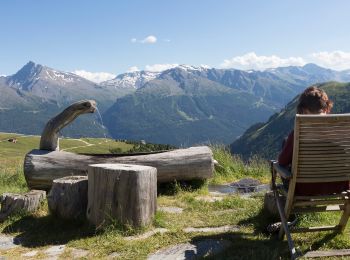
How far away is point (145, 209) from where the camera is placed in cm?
731

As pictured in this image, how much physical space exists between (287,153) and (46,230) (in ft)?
14.1

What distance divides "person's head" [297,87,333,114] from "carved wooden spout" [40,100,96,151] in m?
5.63

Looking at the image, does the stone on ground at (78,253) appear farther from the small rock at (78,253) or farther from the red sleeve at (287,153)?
the red sleeve at (287,153)

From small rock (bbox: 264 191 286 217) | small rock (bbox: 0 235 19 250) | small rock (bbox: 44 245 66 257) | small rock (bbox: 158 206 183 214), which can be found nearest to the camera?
small rock (bbox: 44 245 66 257)

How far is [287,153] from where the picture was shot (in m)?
6.22

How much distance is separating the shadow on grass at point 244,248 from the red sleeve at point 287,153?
1.15 m

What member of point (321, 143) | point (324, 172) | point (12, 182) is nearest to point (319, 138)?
point (321, 143)

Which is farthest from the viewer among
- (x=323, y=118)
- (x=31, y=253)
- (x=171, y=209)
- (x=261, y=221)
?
(x=171, y=209)

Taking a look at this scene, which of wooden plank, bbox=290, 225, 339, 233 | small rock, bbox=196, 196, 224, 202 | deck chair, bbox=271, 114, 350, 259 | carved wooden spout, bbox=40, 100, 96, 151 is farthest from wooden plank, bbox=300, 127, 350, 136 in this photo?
carved wooden spout, bbox=40, 100, 96, 151

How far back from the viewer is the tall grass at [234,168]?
1405 centimetres

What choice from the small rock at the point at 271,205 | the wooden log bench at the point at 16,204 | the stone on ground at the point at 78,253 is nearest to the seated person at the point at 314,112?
the small rock at the point at 271,205

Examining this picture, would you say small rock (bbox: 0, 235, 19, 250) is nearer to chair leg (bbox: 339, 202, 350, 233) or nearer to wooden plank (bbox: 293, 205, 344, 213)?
wooden plank (bbox: 293, 205, 344, 213)

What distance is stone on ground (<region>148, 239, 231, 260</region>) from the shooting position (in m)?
5.99

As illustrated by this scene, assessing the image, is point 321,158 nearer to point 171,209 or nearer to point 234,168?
point 171,209
